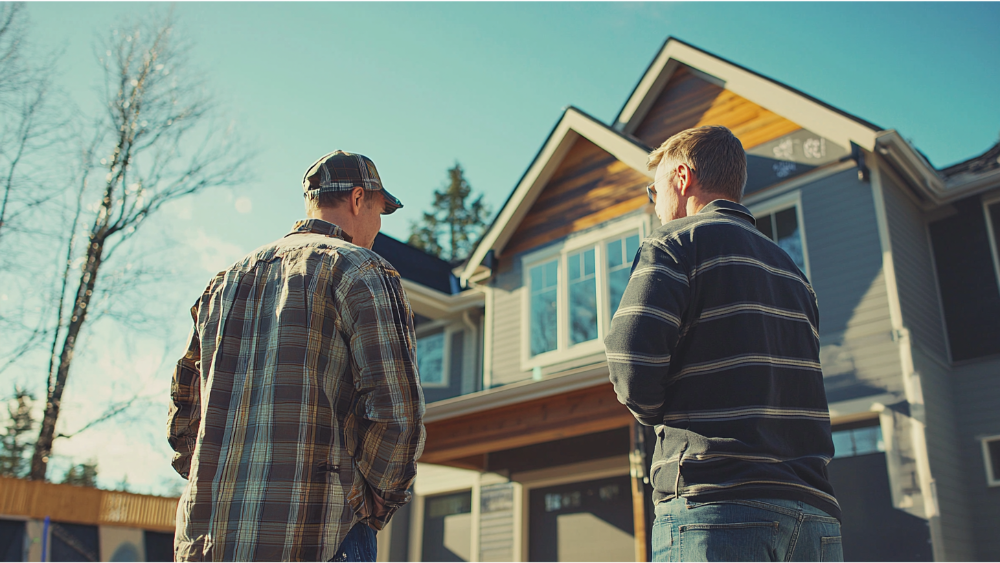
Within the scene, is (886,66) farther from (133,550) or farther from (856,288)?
(133,550)

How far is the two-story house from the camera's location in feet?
23.7

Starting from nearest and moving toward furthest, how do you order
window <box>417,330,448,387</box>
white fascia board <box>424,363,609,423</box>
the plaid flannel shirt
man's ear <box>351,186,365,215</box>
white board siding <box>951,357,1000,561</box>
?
the plaid flannel shirt, man's ear <box>351,186,365,215</box>, white fascia board <box>424,363,609,423</box>, white board siding <box>951,357,1000,561</box>, window <box>417,330,448,387</box>

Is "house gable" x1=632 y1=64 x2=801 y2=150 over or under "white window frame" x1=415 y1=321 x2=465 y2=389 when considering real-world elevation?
over

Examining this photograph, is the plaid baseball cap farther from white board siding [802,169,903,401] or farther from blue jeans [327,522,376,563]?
white board siding [802,169,903,401]

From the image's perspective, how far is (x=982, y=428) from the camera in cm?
780

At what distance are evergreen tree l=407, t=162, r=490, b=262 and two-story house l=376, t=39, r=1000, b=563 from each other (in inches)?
851

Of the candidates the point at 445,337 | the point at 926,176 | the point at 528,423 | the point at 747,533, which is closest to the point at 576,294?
the point at 528,423

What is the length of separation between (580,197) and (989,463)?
5.83 meters

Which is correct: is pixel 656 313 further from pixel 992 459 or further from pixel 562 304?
pixel 562 304

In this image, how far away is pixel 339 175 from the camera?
85.6 inches

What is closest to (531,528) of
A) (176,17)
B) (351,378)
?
(351,378)

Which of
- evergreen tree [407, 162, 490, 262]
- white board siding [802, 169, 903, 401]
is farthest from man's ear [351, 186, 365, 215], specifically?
evergreen tree [407, 162, 490, 262]

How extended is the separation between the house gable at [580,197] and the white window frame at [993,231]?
12.9 feet

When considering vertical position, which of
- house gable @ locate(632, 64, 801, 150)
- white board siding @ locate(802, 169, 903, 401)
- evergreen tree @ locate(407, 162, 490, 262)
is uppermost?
evergreen tree @ locate(407, 162, 490, 262)
